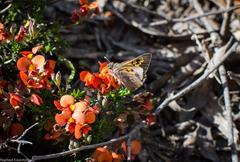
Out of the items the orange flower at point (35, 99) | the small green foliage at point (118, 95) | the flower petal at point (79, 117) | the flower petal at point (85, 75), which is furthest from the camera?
the small green foliage at point (118, 95)

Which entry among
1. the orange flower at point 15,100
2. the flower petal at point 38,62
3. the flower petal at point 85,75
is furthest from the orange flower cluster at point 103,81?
the orange flower at point 15,100

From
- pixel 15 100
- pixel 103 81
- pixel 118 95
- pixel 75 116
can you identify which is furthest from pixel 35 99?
pixel 118 95

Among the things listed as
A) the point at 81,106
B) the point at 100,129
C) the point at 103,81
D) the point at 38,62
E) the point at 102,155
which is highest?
the point at 38,62

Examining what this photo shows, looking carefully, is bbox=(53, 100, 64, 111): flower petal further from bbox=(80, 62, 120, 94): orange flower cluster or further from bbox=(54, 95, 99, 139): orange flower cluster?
bbox=(80, 62, 120, 94): orange flower cluster

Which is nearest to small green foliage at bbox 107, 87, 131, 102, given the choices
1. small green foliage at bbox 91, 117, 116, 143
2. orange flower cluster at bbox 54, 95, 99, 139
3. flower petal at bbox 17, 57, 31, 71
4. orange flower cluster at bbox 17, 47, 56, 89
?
small green foliage at bbox 91, 117, 116, 143

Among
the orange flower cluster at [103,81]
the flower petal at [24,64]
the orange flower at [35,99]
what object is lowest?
the orange flower at [35,99]

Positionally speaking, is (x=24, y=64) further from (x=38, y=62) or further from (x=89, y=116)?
(x=89, y=116)

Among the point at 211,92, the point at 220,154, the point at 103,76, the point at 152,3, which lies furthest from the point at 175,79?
the point at 103,76

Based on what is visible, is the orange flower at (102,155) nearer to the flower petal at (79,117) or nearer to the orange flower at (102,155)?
the orange flower at (102,155)
